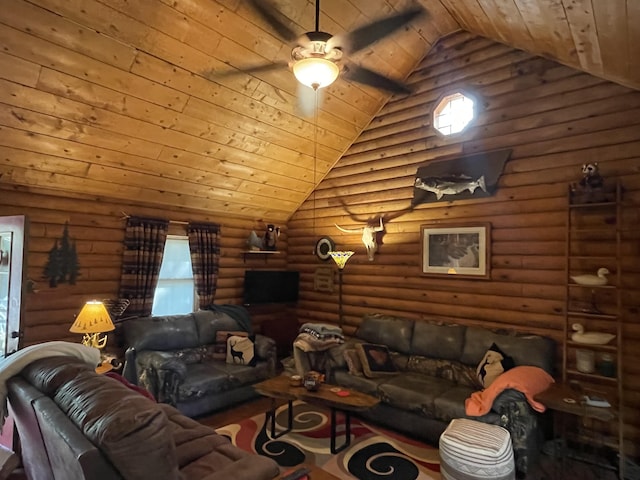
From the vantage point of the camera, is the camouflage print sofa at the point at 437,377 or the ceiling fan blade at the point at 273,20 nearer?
the ceiling fan blade at the point at 273,20

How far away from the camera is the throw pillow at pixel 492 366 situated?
353 centimetres

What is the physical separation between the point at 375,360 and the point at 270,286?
2.18m

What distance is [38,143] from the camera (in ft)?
11.4

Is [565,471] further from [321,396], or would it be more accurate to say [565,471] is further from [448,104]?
[448,104]

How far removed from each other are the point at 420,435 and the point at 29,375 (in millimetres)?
3064

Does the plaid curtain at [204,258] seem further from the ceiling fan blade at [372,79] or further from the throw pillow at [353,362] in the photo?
the ceiling fan blade at [372,79]

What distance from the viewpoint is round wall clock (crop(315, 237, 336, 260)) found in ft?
19.0

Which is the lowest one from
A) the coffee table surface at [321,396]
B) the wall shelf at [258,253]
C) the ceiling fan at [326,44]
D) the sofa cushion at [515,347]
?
the coffee table surface at [321,396]

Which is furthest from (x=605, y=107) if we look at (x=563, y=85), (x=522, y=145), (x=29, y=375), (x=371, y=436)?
(x=29, y=375)

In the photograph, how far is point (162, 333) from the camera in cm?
433

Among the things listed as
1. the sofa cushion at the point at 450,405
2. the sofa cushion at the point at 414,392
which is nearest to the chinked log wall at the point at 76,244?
the sofa cushion at the point at 414,392

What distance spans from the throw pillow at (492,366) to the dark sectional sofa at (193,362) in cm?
232

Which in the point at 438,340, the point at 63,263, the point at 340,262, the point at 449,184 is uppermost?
the point at 449,184

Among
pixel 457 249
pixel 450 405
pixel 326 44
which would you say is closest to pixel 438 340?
pixel 450 405
